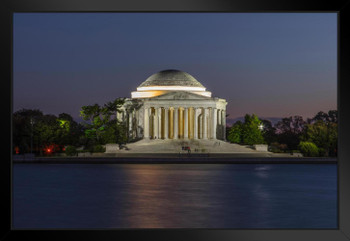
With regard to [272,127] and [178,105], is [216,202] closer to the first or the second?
[178,105]

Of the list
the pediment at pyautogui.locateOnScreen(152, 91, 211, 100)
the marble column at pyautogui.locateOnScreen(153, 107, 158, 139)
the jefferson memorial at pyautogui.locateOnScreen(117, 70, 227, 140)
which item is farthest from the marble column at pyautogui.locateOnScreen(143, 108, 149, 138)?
the pediment at pyautogui.locateOnScreen(152, 91, 211, 100)

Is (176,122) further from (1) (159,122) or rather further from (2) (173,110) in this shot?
(1) (159,122)

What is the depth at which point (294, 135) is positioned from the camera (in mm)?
124625

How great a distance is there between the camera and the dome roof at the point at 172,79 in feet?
422

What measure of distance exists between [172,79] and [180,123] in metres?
11.0

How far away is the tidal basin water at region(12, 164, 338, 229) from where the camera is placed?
2128 centimetres

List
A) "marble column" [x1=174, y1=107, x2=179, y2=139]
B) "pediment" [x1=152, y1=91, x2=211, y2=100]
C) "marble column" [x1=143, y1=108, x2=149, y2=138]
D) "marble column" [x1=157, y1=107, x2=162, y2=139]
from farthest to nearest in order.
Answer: "marble column" [x1=157, y1=107, x2=162, y2=139] → "marble column" [x1=143, y1=108, x2=149, y2=138] → "marble column" [x1=174, y1=107, x2=179, y2=139] → "pediment" [x1=152, y1=91, x2=211, y2=100]

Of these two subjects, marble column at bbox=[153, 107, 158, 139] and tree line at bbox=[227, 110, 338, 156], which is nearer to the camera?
tree line at bbox=[227, 110, 338, 156]

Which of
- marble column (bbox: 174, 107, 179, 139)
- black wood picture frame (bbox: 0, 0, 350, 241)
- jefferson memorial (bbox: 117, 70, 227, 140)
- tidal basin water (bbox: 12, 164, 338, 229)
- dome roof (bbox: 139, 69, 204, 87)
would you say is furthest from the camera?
dome roof (bbox: 139, 69, 204, 87)

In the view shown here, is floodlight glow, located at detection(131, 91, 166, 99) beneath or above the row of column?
above

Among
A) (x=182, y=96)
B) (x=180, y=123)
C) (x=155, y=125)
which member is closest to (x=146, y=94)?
(x=155, y=125)

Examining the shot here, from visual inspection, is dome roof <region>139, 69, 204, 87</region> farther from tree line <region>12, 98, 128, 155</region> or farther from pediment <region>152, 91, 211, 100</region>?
tree line <region>12, 98, 128, 155</region>

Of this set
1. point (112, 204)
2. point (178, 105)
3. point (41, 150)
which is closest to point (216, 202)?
point (112, 204)
